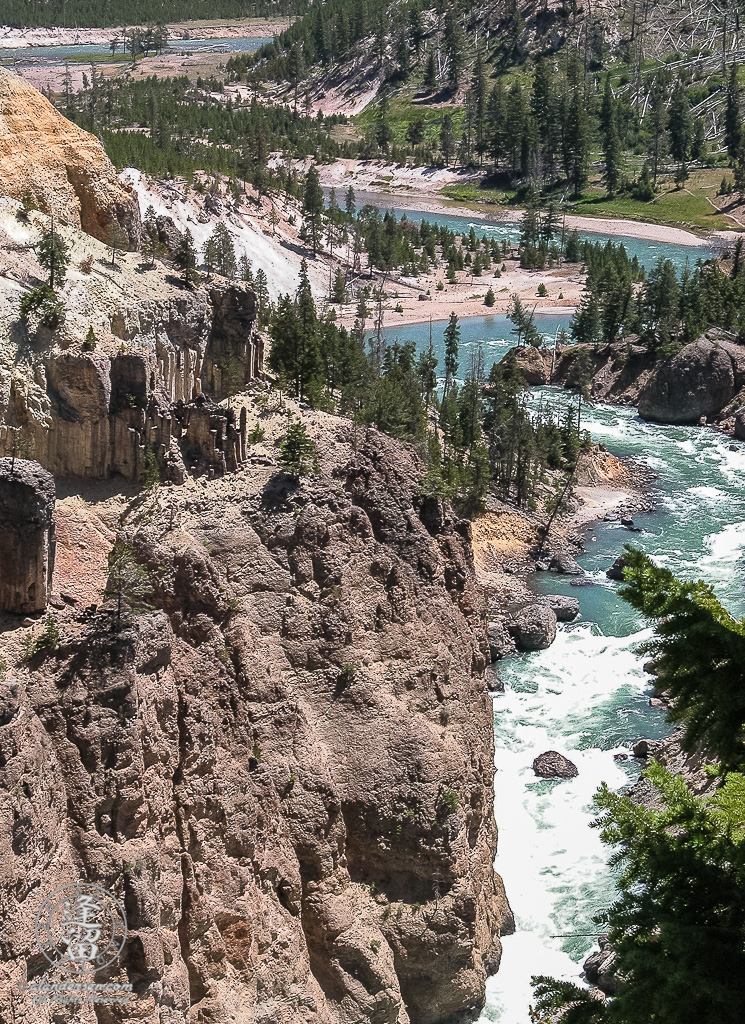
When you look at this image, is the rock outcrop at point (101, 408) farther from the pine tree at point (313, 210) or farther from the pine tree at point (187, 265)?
the pine tree at point (313, 210)

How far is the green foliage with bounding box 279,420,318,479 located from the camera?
114 feet

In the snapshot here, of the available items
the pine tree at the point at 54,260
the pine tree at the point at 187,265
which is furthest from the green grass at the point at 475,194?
the pine tree at the point at 54,260

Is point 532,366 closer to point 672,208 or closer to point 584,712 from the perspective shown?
point 584,712

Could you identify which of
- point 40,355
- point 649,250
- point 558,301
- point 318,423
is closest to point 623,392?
point 558,301

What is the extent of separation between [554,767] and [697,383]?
56.3 m

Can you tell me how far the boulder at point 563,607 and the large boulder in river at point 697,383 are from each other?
126ft

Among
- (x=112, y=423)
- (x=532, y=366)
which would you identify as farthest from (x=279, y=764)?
(x=532, y=366)

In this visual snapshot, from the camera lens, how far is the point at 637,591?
13250 mm

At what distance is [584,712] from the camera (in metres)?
52.8

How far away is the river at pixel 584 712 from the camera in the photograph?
38.8 metres

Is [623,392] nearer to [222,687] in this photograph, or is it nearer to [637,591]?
[222,687]

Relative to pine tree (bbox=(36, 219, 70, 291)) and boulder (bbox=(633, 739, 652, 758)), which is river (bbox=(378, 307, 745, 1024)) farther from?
pine tree (bbox=(36, 219, 70, 291))

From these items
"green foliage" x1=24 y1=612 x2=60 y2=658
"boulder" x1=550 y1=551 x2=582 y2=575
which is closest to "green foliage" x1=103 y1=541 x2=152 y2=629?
"green foliage" x1=24 y1=612 x2=60 y2=658

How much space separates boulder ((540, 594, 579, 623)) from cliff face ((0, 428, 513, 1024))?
24374mm
